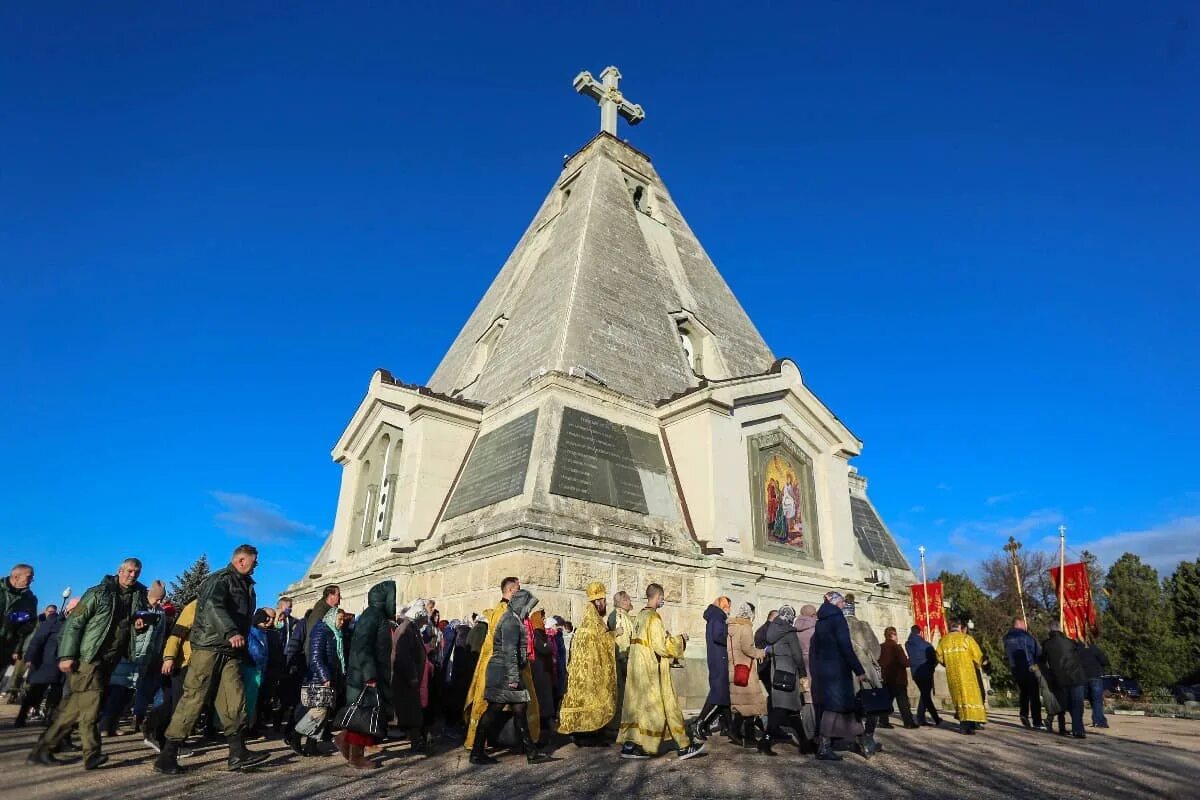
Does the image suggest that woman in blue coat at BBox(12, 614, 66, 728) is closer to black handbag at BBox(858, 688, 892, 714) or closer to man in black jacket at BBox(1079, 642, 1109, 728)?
black handbag at BBox(858, 688, 892, 714)

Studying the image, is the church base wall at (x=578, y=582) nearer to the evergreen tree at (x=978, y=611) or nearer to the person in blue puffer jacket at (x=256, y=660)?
the person in blue puffer jacket at (x=256, y=660)

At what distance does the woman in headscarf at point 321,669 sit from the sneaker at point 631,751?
9.17 feet

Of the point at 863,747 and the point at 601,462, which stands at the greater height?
the point at 601,462

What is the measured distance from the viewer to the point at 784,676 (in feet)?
23.2

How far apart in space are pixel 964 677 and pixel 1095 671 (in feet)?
A: 6.91

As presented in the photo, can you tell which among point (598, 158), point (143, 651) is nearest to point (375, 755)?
point (143, 651)

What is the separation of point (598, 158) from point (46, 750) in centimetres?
1892

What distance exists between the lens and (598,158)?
20859 millimetres

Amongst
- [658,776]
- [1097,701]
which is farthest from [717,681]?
[1097,701]

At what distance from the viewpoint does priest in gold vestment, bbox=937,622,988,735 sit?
9070 mm

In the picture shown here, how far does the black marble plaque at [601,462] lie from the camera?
11031mm

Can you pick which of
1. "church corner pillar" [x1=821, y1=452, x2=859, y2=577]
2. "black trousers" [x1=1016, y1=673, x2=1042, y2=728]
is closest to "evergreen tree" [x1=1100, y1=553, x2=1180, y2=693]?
"church corner pillar" [x1=821, y1=452, x2=859, y2=577]

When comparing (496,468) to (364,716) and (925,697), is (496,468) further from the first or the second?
(925,697)

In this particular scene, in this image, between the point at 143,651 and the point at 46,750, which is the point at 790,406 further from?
the point at 46,750
